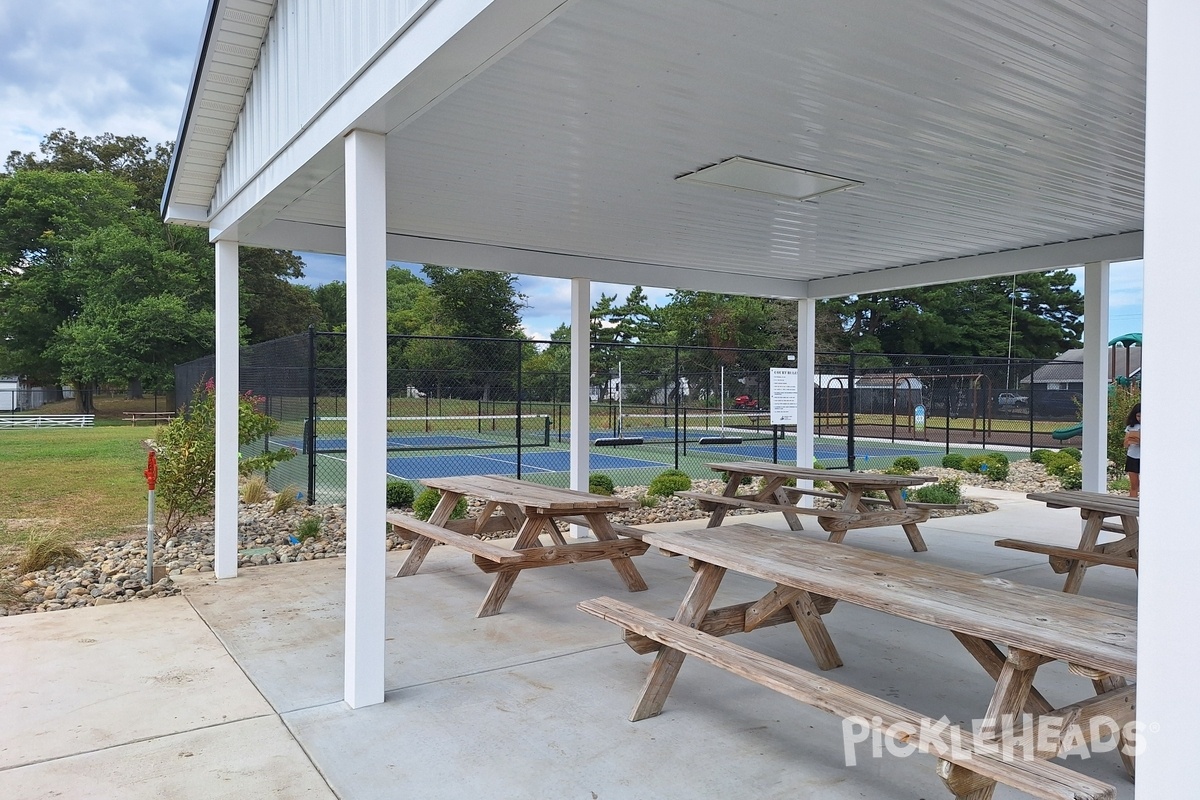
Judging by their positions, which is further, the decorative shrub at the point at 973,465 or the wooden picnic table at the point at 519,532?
the decorative shrub at the point at 973,465

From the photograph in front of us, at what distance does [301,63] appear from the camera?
4082 millimetres

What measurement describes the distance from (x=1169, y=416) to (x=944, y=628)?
1628mm

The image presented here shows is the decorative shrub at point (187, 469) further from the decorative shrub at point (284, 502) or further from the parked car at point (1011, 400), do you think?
the parked car at point (1011, 400)

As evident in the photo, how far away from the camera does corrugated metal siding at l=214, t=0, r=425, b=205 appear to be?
3.28 metres

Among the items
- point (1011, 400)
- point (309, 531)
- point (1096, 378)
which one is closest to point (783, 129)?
point (1096, 378)

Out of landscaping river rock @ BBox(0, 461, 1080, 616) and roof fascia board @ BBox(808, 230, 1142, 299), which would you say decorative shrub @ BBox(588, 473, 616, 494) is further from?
roof fascia board @ BBox(808, 230, 1142, 299)

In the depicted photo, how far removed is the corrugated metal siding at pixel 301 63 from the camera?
3277 mm

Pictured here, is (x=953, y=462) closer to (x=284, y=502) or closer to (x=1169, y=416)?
(x=284, y=502)

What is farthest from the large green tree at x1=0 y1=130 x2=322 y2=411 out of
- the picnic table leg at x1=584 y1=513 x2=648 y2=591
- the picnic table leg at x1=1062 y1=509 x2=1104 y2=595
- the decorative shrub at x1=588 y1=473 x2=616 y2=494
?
the picnic table leg at x1=1062 y1=509 x2=1104 y2=595

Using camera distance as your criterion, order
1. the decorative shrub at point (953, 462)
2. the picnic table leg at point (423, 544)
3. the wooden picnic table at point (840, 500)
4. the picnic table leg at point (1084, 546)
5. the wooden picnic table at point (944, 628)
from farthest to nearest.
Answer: the decorative shrub at point (953, 462) < the wooden picnic table at point (840, 500) < the picnic table leg at point (423, 544) < the picnic table leg at point (1084, 546) < the wooden picnic table at point (944, 628)

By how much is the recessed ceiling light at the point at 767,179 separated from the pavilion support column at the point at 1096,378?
3.58 meters

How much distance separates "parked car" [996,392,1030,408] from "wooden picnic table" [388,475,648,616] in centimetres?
2277

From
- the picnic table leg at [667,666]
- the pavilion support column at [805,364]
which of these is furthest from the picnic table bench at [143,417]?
the picnic table leg at [667,666]

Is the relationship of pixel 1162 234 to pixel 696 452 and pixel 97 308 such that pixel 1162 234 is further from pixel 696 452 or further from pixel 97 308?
pixel 97 308
